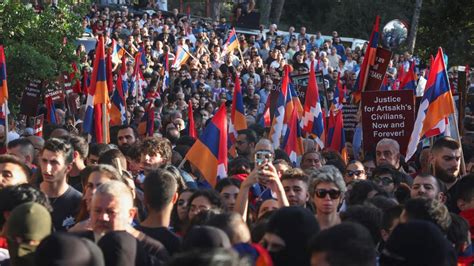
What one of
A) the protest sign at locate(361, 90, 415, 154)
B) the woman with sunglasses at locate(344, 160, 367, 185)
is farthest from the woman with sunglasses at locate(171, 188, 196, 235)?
the protest sign at locate(361, 90, 415, 154)

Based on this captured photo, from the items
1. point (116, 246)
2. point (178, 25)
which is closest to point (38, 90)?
point (116, 246)

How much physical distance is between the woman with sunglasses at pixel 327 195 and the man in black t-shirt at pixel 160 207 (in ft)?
3.09

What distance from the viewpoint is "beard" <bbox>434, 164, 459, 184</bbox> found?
9.84 metres

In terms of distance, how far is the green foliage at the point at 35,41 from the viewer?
710 inches

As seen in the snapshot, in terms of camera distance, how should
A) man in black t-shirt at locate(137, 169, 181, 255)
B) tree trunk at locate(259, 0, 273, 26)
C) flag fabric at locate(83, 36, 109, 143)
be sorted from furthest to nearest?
tree trunk at locate(259, 0, 273, 26) < flag fabric at locate(83, 36, 109, 143) < man in black t-shirt at locate(137, 169, 181, 255)

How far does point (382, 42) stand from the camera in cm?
3412

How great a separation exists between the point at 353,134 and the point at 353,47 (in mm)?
19662

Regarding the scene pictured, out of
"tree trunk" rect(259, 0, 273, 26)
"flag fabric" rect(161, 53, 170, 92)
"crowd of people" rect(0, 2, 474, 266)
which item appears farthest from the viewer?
Answer: "tree trunk" rect(259, 0, 273, 26)

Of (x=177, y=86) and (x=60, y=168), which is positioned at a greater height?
(x=60, y=168)

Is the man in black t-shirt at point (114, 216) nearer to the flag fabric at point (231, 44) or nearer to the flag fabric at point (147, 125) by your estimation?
the flag fabric at point (147, 125)

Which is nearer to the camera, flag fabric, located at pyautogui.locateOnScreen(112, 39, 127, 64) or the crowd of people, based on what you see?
the crowd of people

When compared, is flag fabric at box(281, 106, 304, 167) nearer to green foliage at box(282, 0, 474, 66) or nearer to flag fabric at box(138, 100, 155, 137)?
flag fabric at box(138, 100, 155, 137)

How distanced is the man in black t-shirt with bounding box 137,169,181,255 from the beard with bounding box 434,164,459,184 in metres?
3.23

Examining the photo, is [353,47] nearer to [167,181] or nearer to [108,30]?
[108,30]
